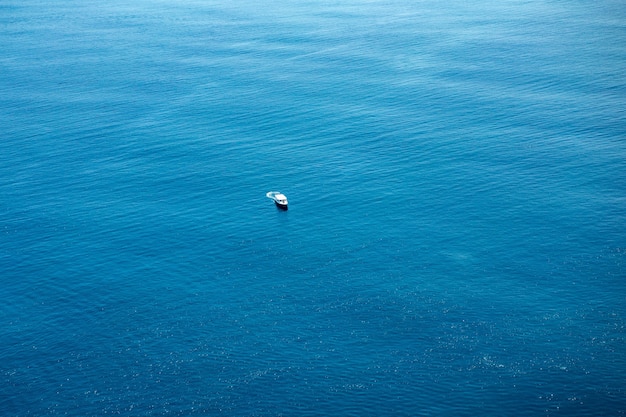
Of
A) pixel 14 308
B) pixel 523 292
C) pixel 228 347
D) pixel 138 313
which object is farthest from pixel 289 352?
pixel 14 308

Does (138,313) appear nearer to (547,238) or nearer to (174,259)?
(174,259)

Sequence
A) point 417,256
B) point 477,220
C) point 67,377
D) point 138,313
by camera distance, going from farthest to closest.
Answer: point 477,220 < point 417,256 < point 138,313 < point 67,377

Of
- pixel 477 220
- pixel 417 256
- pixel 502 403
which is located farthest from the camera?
pixel 477 220

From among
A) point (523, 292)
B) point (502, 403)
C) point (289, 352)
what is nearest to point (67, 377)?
point (289, 352)

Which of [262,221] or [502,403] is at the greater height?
[262,221]

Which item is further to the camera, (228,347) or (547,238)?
(547,238)

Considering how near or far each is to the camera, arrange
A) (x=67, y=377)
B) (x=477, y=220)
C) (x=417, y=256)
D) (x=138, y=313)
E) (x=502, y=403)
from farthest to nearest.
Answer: (x=477, y=220) → (x=417, y=256) → (x=138, y=313) → (x=67, y=377) → (x=502, y=403)

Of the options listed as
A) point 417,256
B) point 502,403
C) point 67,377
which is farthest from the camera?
point 417,256

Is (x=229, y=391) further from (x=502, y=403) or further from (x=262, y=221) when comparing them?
(x=262, y=221)

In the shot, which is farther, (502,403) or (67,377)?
(67,377)
